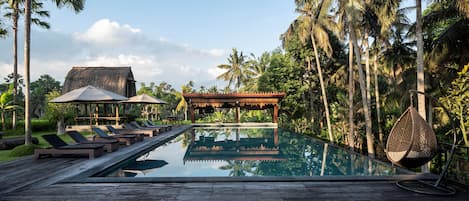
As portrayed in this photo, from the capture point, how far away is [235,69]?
3319 centimetres

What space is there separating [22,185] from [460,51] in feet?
46.9

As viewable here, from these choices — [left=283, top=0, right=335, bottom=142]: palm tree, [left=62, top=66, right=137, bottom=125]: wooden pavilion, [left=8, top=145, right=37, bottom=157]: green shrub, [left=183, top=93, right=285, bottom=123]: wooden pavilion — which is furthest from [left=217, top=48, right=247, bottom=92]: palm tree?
[left=8, top=145, right=37, bottom=157]: green shrub

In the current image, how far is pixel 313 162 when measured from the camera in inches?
307

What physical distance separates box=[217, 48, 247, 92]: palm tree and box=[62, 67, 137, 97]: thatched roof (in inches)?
469

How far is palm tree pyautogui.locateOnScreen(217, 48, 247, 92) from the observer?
108 ft

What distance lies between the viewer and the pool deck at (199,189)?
142 inches

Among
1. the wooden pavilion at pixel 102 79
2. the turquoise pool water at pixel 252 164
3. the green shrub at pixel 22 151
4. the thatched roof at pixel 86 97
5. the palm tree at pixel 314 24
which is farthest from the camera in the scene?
the wooden pavilion at pixel 102 79

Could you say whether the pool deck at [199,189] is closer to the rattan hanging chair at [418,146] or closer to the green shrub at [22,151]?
the rattan hanging chair at [418,146]

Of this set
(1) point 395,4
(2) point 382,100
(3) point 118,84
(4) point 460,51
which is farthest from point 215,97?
(4) point 460,51

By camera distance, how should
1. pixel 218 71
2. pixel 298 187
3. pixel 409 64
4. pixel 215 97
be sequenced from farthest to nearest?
pixel 218 71 < pixel 215 97 < pixel 409 64 < pixel 298 187

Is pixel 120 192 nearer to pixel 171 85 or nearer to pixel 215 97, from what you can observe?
pixel 215 97

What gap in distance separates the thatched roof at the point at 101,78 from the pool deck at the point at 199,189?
66.9ft

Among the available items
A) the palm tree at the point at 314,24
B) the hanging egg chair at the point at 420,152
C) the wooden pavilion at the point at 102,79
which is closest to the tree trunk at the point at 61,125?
the wooden pavilion at the point at 102,79

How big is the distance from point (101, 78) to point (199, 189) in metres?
23.8
